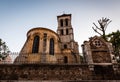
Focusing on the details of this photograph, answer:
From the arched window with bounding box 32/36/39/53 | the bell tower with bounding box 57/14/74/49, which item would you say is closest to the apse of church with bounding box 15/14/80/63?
the arched window with bounding box 32/36/39/53

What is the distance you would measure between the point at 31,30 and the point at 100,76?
17.0 m

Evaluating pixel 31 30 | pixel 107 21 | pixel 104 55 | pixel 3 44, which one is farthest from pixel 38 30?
pixel 104 55

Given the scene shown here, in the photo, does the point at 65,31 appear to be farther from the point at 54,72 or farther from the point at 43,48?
the point at 54,72

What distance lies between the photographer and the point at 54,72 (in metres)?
11.0

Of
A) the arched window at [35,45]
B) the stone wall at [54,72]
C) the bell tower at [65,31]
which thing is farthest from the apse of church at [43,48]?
the stone wall at [54,72]

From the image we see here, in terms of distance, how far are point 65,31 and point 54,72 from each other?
968 inches

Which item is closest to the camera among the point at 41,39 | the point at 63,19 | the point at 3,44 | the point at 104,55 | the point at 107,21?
the point at 104,55

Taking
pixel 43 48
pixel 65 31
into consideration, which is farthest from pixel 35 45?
pixel 65 31

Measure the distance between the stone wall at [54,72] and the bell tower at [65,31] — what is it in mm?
19279

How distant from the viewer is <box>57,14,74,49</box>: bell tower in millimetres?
31712

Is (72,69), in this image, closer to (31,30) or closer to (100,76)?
(100,76)

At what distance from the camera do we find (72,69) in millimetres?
11109

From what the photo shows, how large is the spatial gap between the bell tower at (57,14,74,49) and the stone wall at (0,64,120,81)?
63.3ft

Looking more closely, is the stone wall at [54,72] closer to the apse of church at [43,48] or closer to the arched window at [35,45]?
the apse of church at [43,48]
